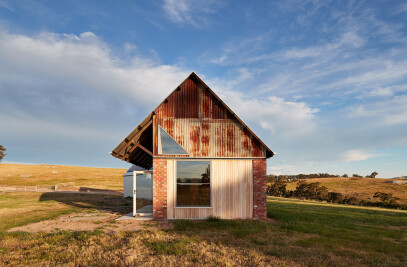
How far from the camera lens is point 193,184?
1453 centimetres

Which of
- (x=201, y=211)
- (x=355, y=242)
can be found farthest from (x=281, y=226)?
(x=201, y=211)

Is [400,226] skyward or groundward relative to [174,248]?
groundward

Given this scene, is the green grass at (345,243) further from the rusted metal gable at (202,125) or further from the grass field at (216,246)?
the rusted metal gable at (202,125)

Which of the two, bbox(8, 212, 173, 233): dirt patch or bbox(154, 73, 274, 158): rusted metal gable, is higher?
bbox(154, 73, 274, 158): rusted metal gable

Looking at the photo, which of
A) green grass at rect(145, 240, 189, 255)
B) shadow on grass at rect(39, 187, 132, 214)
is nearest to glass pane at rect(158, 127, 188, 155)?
green grass at rect(145, 240, 189, 255)

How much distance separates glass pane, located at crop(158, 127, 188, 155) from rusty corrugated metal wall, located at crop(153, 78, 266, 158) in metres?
0.20

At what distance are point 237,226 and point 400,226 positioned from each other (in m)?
9.36

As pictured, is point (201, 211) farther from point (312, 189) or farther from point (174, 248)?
point (312, 189)

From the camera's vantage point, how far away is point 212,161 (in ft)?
48.5

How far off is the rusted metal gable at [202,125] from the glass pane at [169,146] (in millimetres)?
196

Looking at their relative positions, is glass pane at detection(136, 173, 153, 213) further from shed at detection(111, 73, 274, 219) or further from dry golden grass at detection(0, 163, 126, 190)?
dry golden grass at detection(0, 163, 126, 190)

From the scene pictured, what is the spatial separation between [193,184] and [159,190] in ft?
5.96

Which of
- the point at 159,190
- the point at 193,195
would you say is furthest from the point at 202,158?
the point at 159,190

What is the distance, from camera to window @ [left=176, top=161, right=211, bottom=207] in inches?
567
